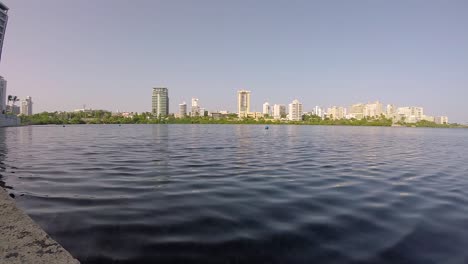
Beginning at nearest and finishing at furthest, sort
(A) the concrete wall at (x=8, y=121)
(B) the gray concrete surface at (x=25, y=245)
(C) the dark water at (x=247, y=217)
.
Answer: (B) the gray concrete surface at (x=25, y=245) < (C) the dark water at (x=247, y=217) < (A) the concrete wall at (x=8, y=121)

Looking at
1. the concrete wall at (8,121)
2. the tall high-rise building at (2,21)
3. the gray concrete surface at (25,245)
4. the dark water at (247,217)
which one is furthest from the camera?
the concrete wall at (8,121)

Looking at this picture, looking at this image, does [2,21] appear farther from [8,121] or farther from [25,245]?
[25,245]

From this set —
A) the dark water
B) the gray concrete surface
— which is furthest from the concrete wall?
the gray concrete surface

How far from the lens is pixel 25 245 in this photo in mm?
3846

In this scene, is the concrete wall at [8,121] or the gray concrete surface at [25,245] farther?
the concrete wall at [8,121]

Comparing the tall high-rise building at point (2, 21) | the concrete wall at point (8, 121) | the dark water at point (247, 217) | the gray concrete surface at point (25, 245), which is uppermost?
the tall high-rise building at point (2, 21)

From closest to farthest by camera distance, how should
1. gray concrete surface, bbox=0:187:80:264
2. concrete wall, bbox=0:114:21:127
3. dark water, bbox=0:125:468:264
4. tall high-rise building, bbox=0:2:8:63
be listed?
gray concrete surface, bbox=0:187:80:264
dark water, bbox=0:125:468:264
tall high-rise building, bbox=0:2:8:63
concrete wall, bbox=0:114:21:127

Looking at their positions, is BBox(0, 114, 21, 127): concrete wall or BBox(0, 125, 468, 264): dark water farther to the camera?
BBox(0, 114, 21, 127): concrete wall

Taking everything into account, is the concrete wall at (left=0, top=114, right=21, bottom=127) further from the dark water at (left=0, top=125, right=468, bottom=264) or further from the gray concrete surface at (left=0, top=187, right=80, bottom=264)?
the gray concrete surface at (left=0, top=187, right=80, bottom=264)

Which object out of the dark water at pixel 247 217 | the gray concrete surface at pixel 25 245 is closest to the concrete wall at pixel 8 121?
the dark water at pixel 247 217

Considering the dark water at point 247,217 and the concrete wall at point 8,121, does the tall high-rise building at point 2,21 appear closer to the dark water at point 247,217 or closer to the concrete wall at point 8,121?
the concrete wall at point 8,121

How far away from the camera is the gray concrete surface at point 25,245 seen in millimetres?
3447

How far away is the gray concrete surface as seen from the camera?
345 centimetres

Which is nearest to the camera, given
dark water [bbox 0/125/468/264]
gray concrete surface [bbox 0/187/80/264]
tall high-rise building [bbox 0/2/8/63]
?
gray concrete surface [bbox 0/187/80/264]
